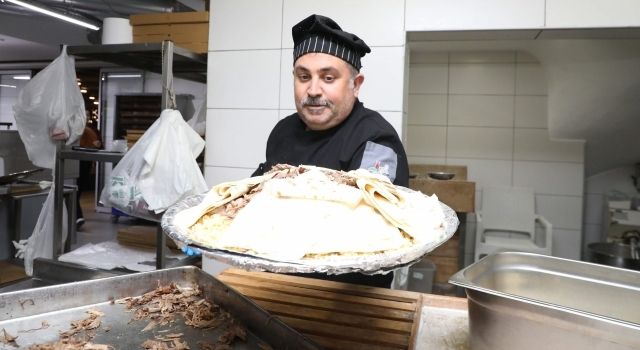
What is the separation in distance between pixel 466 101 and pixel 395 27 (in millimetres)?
1659

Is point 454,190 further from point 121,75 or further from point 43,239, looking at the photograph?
point 121,75

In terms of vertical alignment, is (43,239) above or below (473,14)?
below

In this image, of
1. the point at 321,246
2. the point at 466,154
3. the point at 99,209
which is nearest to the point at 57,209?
the point at 321,246

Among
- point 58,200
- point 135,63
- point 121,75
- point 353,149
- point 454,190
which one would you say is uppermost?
point 121,75

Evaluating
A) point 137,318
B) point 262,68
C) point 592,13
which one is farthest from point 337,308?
point 592,13

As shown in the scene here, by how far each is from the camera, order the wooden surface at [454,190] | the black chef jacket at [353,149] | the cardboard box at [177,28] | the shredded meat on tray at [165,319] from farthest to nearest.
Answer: the wooden surface at [454,190] → the cardboard box at [177,28] → the black chef jacket at [353,149] → the shredded meat on tray at [165,319]

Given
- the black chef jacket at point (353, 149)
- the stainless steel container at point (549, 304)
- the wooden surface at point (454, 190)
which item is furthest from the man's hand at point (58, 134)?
the stainless steel container at point (549, 304)

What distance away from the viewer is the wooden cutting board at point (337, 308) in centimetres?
82

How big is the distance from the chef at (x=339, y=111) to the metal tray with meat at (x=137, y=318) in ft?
1.35

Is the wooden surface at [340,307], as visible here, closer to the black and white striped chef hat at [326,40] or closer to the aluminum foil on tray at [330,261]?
the aluminum foil on tray at [330,261]

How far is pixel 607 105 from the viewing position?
259cm

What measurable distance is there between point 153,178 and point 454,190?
1.87 metres

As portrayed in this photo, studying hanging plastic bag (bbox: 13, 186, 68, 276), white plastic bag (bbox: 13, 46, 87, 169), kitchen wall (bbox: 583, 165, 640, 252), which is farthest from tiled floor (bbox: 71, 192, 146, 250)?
kitchen wall (bbox: 583, 165, 640, 252)

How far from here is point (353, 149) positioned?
Answer: 123cm
